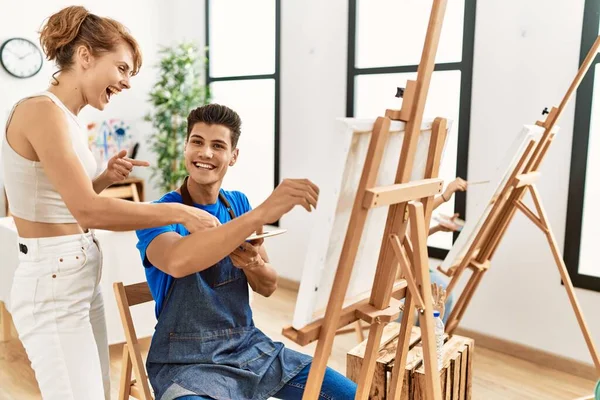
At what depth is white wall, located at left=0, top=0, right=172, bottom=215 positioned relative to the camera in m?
4.83

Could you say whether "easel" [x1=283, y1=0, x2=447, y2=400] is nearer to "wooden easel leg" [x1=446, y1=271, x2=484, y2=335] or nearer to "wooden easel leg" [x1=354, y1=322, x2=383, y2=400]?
"wooden easel leg" [x1=354, y1=322, x2=383, y2=400]

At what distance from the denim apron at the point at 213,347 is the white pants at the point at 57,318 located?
0.18 meters

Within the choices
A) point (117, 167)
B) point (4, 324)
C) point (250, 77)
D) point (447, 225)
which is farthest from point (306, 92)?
point (117, 167)

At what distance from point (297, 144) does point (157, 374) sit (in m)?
3.07

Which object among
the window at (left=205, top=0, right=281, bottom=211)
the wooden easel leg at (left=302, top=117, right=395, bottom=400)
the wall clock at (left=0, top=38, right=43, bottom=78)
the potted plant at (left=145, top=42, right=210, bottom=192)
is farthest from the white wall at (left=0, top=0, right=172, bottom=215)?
the wooden easel leg at (left=302, top=117, right=395, bottom=400)

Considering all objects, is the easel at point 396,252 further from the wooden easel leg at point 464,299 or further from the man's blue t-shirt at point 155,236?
the wooden easel leg at point 464,299

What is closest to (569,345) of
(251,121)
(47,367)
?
(47,367)

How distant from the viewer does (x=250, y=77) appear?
491 centimetres

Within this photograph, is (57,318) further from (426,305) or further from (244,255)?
(426,305)

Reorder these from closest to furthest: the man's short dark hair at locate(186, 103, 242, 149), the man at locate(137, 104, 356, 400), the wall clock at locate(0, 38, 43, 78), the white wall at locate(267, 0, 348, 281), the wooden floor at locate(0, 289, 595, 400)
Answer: the man at locate(137, 104, 356, 400) < the man's short dark hair at locate(186, 103, 242, 149) < the wooden floor at locate(0, 289, 595, 400) < the white wall at locate(267, 0, 348, 281) < the wall clock at locate(0, 38, 43, 78)

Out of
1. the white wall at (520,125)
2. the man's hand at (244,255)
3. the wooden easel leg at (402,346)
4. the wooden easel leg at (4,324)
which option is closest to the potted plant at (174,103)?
the white wall at (520,125)

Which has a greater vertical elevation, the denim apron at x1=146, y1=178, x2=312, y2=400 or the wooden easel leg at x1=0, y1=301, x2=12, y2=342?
the denim apron at x1=146, y1=178, x2=312, y2=400

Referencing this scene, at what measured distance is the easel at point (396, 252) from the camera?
1.24 m

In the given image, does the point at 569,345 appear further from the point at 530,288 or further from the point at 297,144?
the point at 297,144
